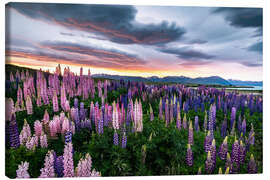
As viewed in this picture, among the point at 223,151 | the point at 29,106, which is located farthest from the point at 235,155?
the point at 29,106

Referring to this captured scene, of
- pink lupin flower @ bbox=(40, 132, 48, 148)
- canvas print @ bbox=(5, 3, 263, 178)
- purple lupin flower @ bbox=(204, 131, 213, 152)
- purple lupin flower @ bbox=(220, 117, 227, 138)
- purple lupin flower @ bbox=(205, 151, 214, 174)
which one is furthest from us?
purple lupin flower @ bbox=(220, 117, 227, 138)

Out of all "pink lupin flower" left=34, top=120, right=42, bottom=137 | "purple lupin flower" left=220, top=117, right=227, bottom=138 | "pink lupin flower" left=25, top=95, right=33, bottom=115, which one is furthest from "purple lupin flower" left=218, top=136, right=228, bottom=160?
"pink lupin flower" left=25, top=95, right=33, bottom=115

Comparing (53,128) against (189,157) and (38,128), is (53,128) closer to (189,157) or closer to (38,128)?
(38,128)

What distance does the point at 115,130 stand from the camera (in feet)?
14.3

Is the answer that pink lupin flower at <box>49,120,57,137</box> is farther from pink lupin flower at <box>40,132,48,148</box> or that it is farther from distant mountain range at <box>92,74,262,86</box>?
distant mountain range at <box>92,74,262,86</box>

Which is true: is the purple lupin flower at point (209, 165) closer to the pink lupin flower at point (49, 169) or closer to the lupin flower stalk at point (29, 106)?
the pink lupin flower at point (49, 169)

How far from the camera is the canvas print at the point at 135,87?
4395 mm

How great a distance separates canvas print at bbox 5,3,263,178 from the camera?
439cm

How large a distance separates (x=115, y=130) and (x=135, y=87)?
5.45 ft

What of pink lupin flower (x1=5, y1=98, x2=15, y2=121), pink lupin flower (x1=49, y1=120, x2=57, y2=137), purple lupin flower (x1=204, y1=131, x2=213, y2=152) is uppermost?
pink lupin flower (x1=5, y1=98, x2=15, y2=121)

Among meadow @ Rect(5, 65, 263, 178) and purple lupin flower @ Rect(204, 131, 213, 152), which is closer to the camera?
meadow @ Rect(5, 65, 263, 178)

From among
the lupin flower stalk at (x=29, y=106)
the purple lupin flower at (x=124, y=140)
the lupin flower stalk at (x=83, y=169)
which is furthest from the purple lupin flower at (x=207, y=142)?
the lupin flower stalk at (x=29, y=106)

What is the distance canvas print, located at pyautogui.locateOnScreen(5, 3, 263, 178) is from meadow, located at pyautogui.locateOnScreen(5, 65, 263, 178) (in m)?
0.02

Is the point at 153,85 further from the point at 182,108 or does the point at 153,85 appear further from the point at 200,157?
the point at 200,157
